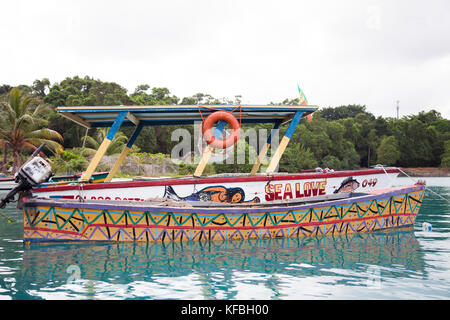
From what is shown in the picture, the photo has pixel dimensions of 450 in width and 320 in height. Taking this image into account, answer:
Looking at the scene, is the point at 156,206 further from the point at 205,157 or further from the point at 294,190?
the point at 294,190

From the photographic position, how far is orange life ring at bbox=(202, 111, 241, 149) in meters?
8.74

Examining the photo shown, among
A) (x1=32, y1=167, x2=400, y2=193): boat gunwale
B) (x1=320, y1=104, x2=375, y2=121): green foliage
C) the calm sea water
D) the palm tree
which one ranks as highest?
(x1=320, y1=104, x2=375, y2=121): green foliage

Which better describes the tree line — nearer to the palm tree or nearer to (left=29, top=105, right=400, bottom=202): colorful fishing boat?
the palm tree

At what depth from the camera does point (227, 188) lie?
9.02 meters

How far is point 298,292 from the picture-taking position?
5.51 m

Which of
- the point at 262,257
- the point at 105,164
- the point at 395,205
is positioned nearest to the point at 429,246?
the point at 395,205

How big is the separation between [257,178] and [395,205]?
369 cm

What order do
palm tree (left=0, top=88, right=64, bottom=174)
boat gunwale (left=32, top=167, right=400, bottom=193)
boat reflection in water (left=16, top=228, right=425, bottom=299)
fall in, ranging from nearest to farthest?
boat reflection in water (left=16, top=228, right=425, bottom=299), boat gunwale (left=32, top=167, right=400, bottom=193), palm tree (left=0, top=88, right=64, bottom=174)

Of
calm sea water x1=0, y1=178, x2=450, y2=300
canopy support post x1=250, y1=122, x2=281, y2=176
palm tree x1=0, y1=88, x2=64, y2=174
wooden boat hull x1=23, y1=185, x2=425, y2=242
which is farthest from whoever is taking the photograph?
palm tree x1=0, y1=88, x2=64, y2=174

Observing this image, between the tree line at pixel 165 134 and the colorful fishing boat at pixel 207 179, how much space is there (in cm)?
1431

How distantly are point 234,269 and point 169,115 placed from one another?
429cm

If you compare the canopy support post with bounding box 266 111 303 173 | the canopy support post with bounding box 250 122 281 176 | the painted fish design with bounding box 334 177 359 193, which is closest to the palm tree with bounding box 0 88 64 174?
the canopy support post with bounding box 250 122 281 176

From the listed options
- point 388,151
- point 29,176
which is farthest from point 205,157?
point 388,151

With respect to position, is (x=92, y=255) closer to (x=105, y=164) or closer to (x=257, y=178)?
(x=257, y=178)
